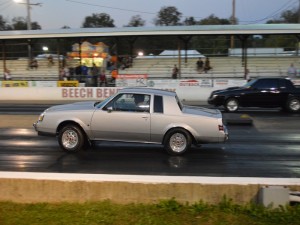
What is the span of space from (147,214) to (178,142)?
498cm

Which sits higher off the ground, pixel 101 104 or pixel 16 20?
pixel 16 20

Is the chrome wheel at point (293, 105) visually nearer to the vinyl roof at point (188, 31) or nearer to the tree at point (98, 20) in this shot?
the vinyl roof at point (188, 31)

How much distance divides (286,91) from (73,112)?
12102 millimetres

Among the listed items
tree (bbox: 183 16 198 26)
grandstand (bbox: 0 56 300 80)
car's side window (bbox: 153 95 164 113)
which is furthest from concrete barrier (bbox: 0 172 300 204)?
tree (bbox: 183 16 198 26)

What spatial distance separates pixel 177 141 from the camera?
10.0m

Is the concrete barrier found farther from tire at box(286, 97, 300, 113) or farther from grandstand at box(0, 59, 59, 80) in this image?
grandstand at box(0, 59, 59, 80)

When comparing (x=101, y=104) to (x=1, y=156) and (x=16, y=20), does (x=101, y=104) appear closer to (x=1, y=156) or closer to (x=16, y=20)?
(x=1, y=156)

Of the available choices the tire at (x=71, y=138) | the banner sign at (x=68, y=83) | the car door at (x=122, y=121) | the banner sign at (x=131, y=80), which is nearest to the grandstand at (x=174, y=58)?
the banner sign at (x=68, y=83)

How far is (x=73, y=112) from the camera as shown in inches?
399

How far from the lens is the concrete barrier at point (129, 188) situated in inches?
217

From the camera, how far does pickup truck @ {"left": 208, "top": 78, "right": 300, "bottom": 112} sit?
758 inches

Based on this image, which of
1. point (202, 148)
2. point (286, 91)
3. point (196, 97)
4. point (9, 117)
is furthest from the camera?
point (196, 97)

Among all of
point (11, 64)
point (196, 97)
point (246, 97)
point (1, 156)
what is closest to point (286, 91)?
point (246, 97)

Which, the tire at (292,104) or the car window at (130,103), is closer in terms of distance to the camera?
the car window at (130,103)
